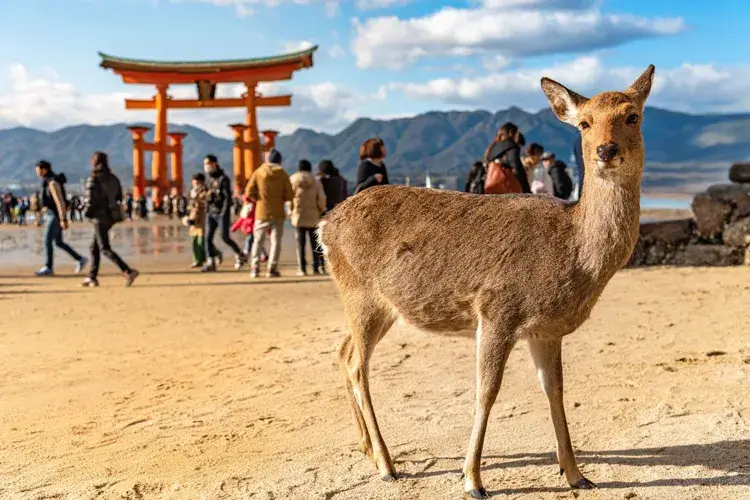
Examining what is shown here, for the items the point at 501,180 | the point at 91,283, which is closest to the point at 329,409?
the point at 501,180

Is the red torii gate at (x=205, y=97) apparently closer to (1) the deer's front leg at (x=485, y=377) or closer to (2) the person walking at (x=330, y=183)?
(2) the person walking at (x=330, y=183)

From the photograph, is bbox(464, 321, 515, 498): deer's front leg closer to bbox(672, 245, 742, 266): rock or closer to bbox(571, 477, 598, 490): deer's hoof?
bbox(571, 477, 598, 490): deer's hoof

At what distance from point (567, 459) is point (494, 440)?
0.75 m

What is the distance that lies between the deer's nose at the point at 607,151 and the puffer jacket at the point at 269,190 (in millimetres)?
8771

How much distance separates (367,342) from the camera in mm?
4230

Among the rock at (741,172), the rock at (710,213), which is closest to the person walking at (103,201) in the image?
the rock at (710,213)

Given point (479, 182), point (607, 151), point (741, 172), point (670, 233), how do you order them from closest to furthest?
point (607, 151), point (479, 182), point (741, 172), point (670, 233)

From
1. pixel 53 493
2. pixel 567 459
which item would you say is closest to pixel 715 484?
pixel 567 459

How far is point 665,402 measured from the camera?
5.33 metres

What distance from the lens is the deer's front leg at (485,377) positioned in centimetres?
369

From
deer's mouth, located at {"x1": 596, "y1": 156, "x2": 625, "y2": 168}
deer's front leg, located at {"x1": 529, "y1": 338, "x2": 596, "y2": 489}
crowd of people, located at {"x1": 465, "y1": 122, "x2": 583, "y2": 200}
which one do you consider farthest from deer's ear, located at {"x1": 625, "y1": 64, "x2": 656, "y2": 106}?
Result: crowd of people, located at {"x1": 465, "y1": 122, "x2": 583, "y2": 200}

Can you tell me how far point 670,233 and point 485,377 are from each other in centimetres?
1076

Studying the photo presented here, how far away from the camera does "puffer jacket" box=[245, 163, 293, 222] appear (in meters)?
11.9

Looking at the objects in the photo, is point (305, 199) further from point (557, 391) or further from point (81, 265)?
point (557, 391)
